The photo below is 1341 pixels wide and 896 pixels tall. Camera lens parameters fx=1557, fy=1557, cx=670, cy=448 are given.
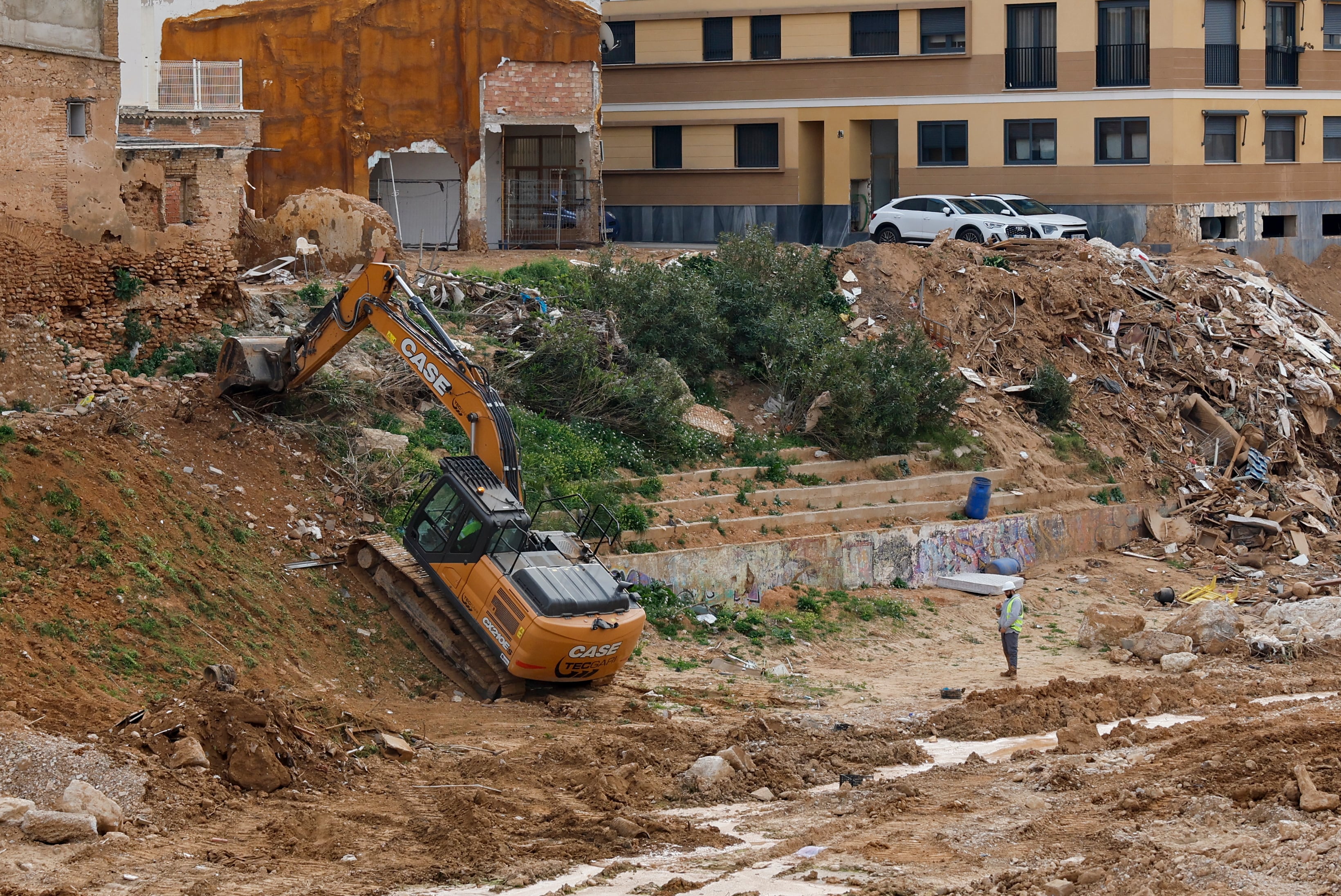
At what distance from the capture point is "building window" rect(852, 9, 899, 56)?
41.3m

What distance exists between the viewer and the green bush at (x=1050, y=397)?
2817cm

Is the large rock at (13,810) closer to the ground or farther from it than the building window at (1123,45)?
closer to the ground

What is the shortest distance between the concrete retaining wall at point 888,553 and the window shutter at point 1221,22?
17.7 metres

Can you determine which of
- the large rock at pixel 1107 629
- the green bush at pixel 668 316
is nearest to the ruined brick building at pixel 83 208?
the green bush at pixel 668 316

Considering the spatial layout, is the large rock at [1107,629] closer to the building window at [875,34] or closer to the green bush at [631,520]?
the green bush at [631,520]

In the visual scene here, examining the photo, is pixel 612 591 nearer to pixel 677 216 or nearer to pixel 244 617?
pixel 244 617

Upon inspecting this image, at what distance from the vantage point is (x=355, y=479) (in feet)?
63.8

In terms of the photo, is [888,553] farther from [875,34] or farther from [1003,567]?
[875,34]

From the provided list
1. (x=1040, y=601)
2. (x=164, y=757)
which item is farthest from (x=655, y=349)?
(x=164, y=757)

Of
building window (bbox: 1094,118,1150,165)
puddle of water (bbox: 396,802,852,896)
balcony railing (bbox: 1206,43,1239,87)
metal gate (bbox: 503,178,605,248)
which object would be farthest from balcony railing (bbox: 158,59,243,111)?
balcony railing (bbox: 1206,43,1239,87)

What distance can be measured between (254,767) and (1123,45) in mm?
33341

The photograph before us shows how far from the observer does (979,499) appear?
24.9 meters

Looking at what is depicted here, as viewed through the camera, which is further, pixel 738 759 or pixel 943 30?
pixel 943 30

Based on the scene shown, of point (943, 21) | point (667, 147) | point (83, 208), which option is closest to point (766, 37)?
point (667, 147)
